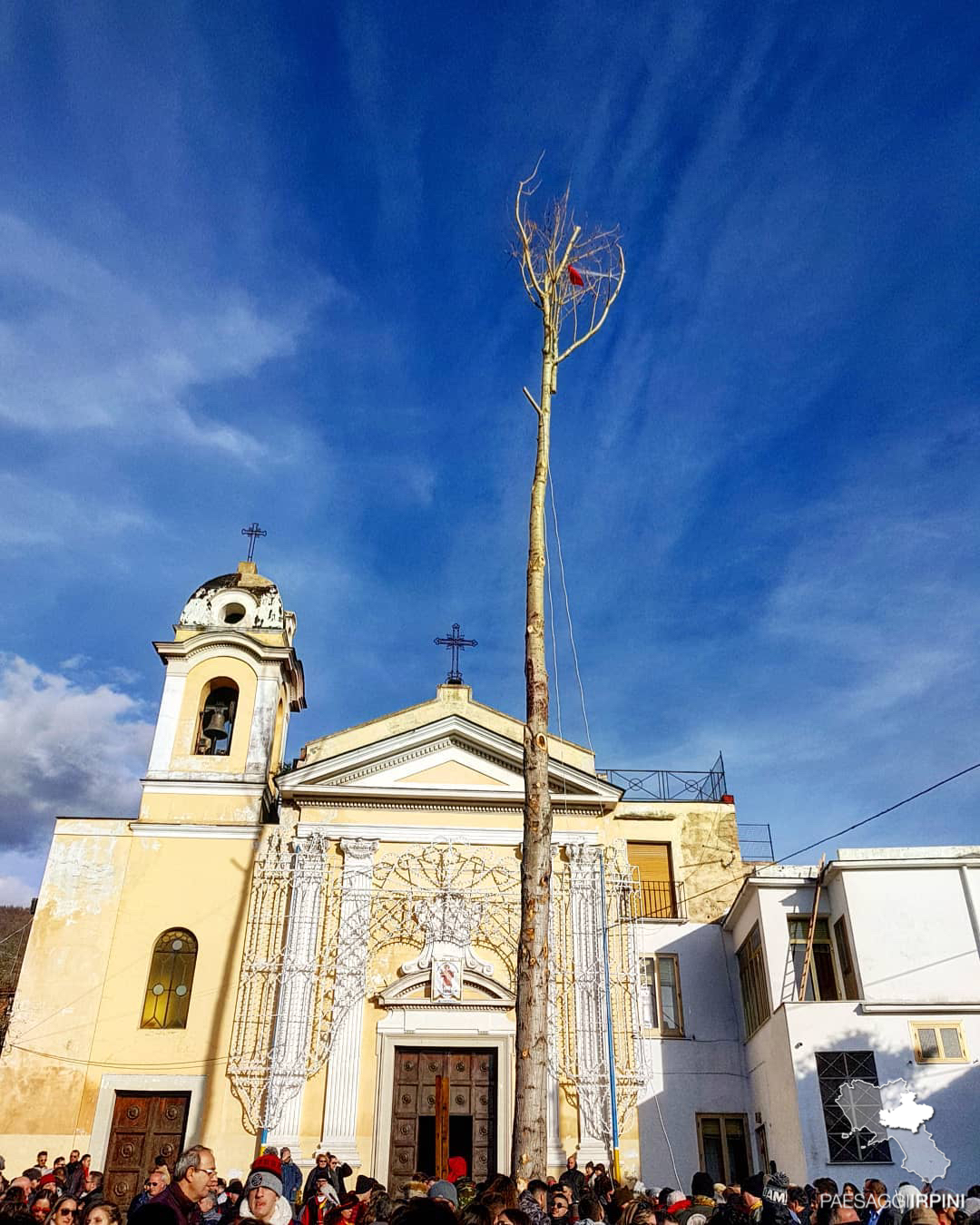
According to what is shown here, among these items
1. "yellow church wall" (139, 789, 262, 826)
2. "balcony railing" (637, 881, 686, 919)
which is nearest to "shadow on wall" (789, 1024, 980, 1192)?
"balcony railing" (637, 881, 686, 919)

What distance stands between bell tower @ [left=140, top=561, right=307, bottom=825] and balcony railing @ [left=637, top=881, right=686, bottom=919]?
8777mm

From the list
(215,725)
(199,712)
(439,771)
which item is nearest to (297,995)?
(439,771)

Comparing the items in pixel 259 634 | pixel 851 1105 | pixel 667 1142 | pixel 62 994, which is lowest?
pixel 667 1142

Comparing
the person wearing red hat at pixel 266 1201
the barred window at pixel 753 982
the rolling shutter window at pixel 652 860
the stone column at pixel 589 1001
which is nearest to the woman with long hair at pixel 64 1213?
the person wearing red hat at pixel 266 1201

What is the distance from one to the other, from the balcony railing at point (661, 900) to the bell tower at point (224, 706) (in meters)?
8.78

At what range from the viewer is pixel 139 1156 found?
18891mm

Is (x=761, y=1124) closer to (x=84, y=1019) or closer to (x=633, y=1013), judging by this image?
(x=633, y=1013)

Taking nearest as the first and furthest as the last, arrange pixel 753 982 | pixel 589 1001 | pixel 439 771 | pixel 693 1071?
pixel 589 1001 < pixel 753 982 < pixel 693 1071 < pixel 439 771

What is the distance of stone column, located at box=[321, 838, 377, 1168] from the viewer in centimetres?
1844

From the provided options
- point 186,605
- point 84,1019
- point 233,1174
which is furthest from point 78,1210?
point 186,605

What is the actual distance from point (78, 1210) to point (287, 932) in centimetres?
1406

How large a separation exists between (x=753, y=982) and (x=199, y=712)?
13.1m

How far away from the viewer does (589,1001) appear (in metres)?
19.9

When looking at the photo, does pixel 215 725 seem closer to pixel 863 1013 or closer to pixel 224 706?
pixel 224 706
